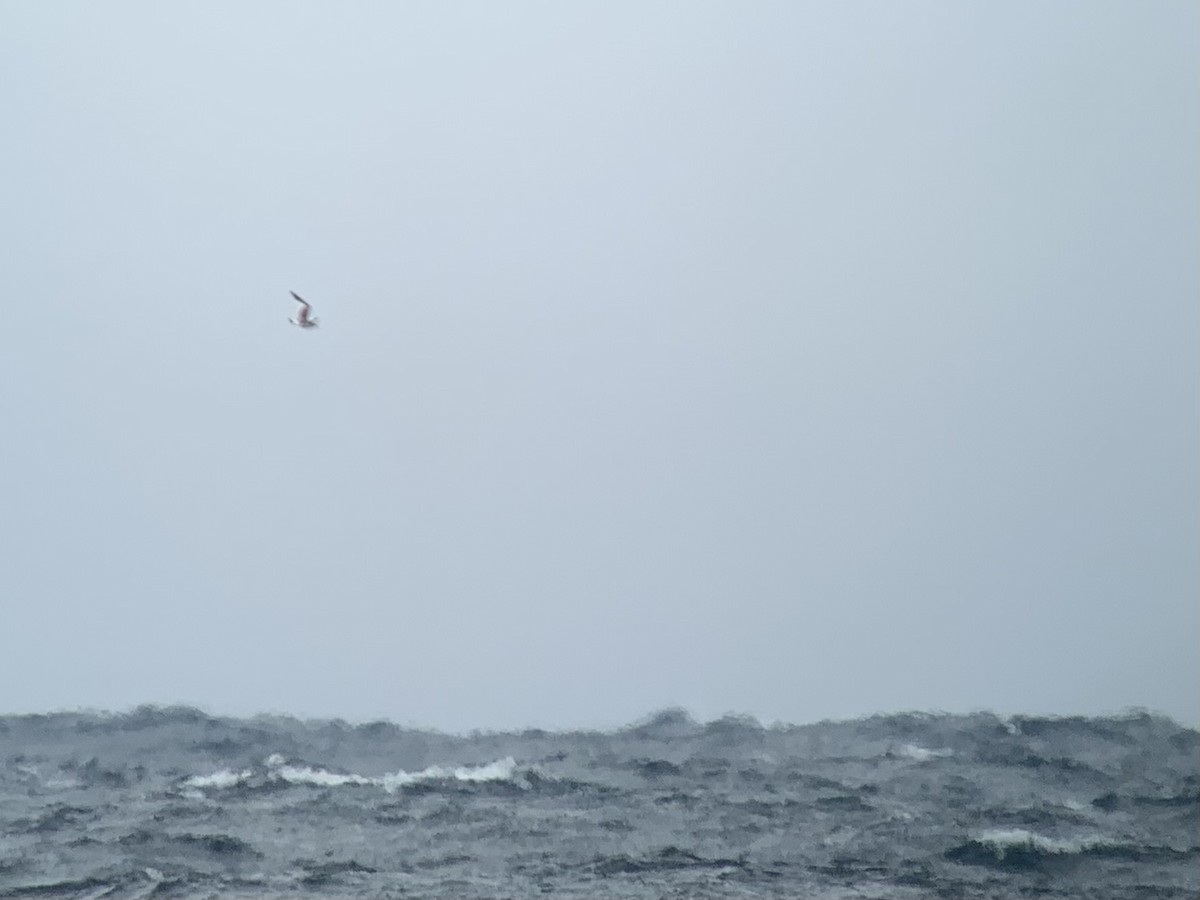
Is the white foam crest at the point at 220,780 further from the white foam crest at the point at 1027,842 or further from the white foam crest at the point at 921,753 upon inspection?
the white foam crest at the point at 1027,842

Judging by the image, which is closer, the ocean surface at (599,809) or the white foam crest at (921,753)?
the ocean surface at (599,809)

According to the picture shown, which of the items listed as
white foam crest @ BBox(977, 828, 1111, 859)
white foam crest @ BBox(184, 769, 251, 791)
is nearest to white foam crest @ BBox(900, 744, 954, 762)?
white foam crest @ BBox(977, 828, 1111, 859)

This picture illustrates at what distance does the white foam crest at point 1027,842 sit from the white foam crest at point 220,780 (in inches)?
54.1

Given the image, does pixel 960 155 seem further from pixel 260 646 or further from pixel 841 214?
pixel 260 646

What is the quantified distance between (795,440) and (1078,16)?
992 millimetres

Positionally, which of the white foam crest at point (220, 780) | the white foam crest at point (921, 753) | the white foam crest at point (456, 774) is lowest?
the white foam crest at point (220, 780)

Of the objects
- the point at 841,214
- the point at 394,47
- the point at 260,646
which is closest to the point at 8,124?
the point at 394,47

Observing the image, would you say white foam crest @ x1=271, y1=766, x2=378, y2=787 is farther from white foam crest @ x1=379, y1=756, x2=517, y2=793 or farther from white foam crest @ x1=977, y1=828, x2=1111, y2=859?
white foam crest @ x1=977, y1=828, x2=1111, y2=859

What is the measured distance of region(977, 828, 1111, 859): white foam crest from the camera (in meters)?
2.03

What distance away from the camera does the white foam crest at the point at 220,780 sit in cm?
200

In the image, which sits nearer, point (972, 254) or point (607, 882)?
point (607, 882)

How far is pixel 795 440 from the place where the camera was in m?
2.11

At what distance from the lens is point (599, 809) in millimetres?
2031

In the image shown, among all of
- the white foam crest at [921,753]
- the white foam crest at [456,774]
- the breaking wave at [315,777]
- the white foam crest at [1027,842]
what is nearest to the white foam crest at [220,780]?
the breaking wave at [315,777]
